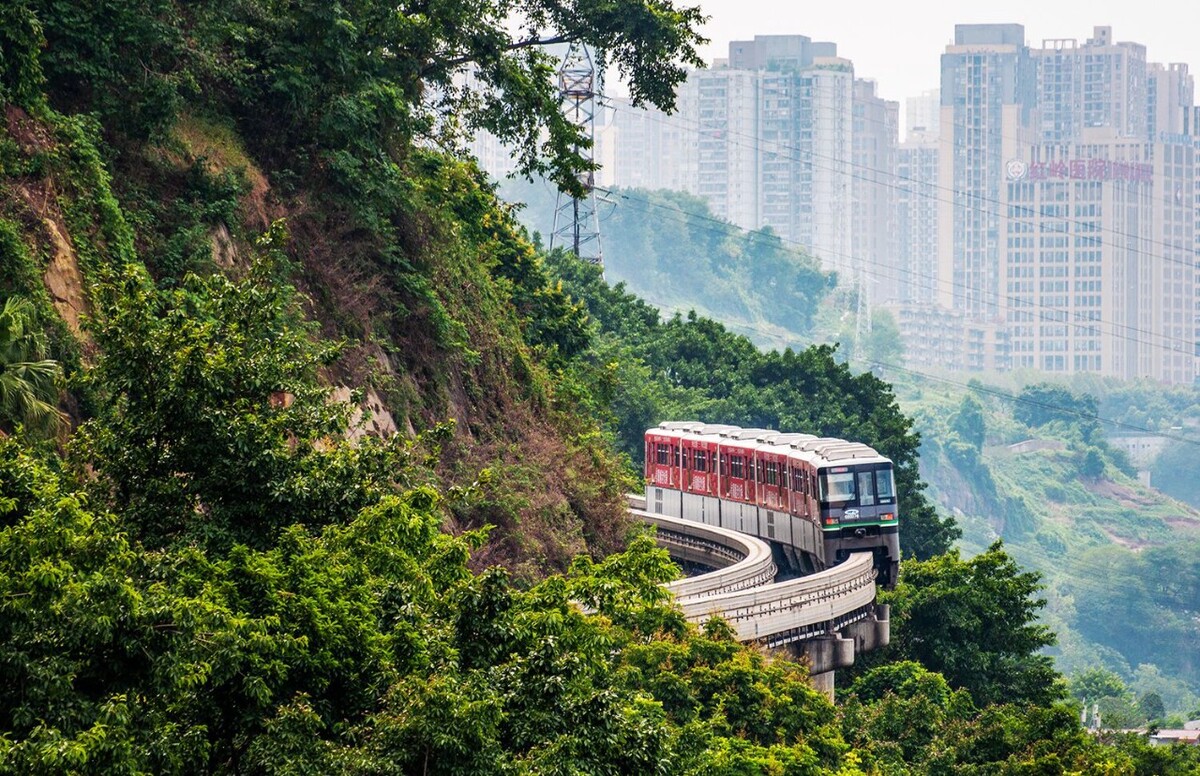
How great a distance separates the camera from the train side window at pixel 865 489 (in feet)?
136

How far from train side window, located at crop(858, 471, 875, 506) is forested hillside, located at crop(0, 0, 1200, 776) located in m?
2.16

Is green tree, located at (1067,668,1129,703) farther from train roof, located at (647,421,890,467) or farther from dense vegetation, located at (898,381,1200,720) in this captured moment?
train roof, located at (647,421,890,467)

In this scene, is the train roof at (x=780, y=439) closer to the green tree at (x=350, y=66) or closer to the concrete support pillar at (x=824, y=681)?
the concrete support pillar at (x=824, y=681)

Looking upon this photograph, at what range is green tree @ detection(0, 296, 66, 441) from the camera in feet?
63.3

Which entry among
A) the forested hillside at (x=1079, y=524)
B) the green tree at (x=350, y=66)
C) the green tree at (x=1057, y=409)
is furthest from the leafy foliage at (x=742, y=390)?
the green tree at (x=1057, y=409)

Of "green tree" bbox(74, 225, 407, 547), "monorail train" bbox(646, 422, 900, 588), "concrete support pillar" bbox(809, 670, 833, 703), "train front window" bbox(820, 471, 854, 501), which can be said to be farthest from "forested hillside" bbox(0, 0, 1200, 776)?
"train front window" bbox(820, 471, 854, 501)

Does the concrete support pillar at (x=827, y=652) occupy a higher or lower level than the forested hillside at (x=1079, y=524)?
Result: higher

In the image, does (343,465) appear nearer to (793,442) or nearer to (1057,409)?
(793,442)

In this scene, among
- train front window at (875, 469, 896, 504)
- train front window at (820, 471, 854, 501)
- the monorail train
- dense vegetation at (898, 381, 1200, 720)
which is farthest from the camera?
dense vegetation at (898, 381, 1200, 720)

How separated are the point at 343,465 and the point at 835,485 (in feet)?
83.6

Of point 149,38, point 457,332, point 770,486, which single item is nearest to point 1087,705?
point 770,486

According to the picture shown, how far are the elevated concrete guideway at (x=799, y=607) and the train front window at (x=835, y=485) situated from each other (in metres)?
1.57

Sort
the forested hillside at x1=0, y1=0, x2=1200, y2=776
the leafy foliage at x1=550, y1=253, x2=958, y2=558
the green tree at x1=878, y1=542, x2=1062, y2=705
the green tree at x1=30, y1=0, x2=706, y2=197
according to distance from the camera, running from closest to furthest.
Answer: the forested hillside at x1=0, y1=0, x2=1200, y2=776, the green tree at x1=30, y1=0, x2=706, y2=197, the green tree at x1=878, y1=542, x2=1062, y2=705, the leafy foliage at x1=550, y1=253, x2=958, y2=558

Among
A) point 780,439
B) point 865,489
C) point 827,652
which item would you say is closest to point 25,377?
point 827,652
